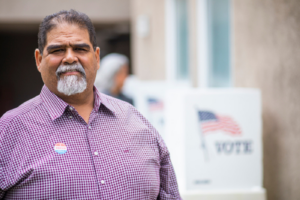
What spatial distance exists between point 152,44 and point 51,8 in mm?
3343

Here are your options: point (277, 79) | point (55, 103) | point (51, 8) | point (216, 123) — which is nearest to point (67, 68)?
point (55, 103)

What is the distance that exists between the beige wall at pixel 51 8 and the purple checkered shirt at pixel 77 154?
843 cm

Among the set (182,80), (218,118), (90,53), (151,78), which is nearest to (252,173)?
(218,118)

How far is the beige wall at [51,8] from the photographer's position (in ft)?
32.0

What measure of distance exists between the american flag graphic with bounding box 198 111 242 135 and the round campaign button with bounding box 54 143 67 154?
5.22ft

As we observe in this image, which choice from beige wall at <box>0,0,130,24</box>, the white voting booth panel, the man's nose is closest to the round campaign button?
the man's nose

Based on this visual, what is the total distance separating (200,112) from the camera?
3.04 metres

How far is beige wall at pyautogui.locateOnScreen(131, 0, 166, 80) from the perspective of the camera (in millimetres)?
7668

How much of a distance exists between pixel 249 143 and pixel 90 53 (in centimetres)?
182

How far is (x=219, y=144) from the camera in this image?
10.1 ft

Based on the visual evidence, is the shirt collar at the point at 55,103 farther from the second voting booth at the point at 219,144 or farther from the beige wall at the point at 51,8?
the beige wall at the point at 51,8

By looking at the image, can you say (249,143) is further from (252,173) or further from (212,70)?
(212,70)

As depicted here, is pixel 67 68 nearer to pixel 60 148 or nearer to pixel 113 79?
pixel 60 148

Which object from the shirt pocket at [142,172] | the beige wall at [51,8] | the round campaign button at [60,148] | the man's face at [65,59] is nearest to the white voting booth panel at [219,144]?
the shirt pocket at [142,172]
